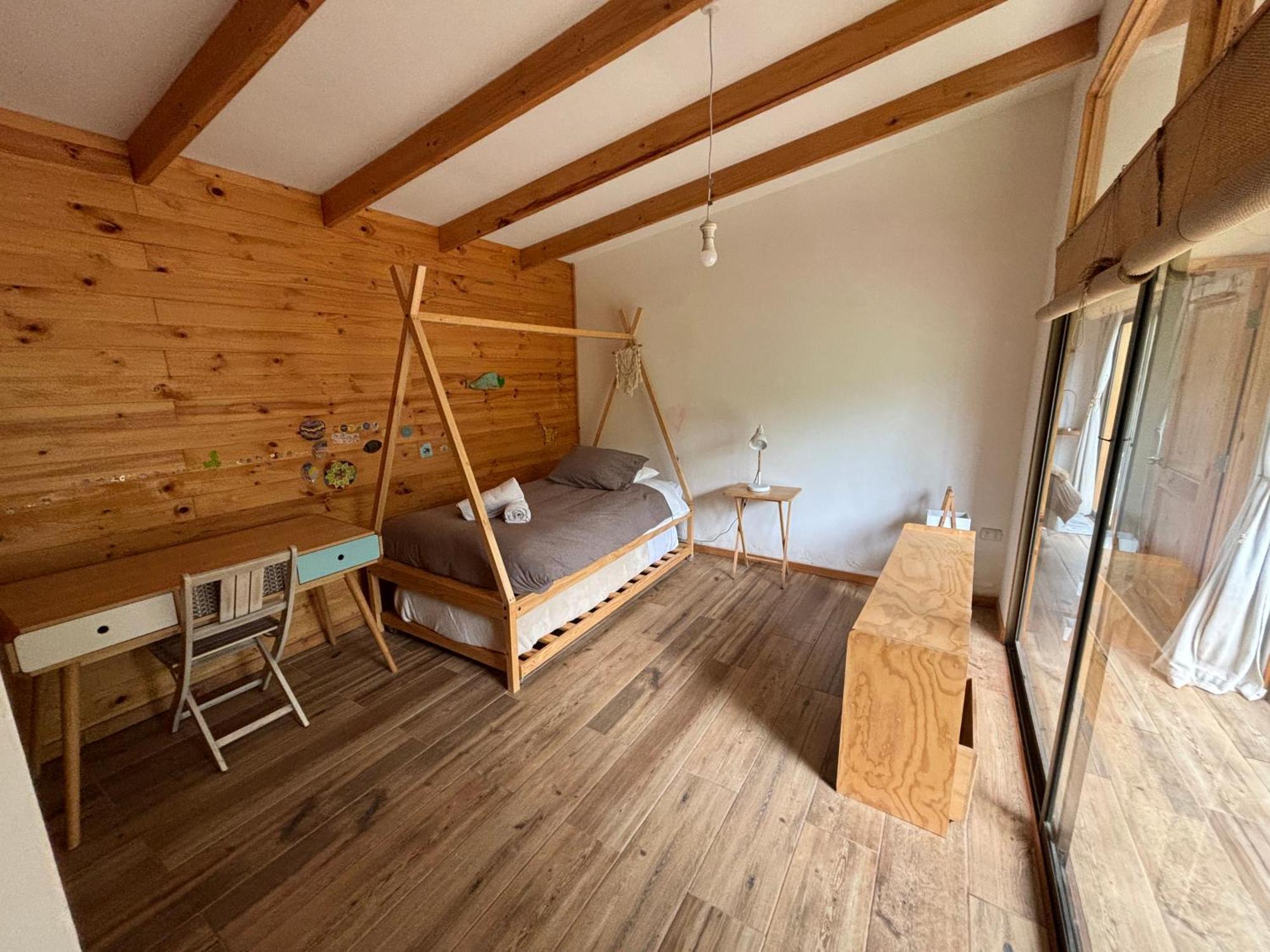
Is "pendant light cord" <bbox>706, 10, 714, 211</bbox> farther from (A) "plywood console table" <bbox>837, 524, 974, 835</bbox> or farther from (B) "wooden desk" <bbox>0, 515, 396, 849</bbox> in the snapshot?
(B) "wooden desk" <bbox>0, 515, 396, 849</bbox>

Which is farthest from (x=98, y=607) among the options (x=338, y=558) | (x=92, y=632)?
(x=338, y=558)

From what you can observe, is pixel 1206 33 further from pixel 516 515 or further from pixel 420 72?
pixel 516 515

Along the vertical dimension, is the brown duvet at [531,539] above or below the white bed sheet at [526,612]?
above

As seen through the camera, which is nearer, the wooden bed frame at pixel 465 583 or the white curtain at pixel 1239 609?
the white curtain at pixel 1239 609

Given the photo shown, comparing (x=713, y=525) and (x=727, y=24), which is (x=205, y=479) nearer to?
(x=727, y=24)

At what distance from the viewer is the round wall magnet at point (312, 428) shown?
261cm

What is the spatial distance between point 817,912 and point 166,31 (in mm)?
3195

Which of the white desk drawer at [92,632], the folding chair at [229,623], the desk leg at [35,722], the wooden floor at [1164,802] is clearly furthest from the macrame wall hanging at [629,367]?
the desk leg at [35,722]

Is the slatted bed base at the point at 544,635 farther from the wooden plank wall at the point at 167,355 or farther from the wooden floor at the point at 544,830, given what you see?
the wooden plank wall at the point at 167,355

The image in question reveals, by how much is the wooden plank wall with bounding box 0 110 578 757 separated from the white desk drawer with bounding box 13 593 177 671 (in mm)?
593

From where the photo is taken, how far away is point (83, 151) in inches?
73.7

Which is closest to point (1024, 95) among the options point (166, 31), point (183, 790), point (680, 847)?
point (166, 31)

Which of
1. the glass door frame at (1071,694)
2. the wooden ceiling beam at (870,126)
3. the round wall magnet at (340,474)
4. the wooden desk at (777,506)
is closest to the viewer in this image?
the glass door frame at (1071,694)

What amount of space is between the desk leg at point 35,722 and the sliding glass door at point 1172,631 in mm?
3252
